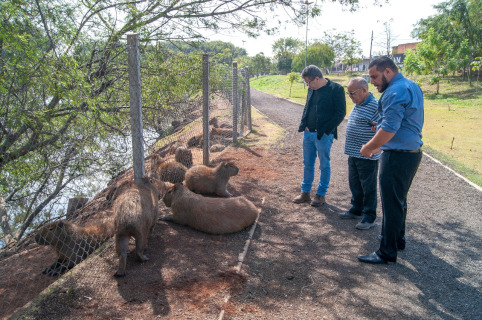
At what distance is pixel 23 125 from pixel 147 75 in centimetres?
239

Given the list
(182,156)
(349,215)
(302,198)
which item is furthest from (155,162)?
(349,215)

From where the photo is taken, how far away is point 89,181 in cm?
647

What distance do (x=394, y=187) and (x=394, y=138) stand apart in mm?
528

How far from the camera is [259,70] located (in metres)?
82.6

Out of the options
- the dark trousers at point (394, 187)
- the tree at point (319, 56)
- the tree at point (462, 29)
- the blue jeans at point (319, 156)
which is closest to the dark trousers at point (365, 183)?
the blue jeans at point (319, 156)

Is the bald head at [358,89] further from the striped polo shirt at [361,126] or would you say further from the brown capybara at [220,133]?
the brown capybara at [220,133]

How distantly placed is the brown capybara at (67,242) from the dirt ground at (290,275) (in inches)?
10.9

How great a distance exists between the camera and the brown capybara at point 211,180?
6.20 meters

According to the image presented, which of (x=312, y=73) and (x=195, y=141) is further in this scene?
(x=195, y=141)

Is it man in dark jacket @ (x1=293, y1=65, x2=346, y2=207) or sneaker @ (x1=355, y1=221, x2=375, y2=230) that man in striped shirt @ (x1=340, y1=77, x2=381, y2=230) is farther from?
man in dark jacket @ (x1=293, y1=65, x2=346, y2=207)

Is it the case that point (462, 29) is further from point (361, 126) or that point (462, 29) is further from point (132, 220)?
point (132, 220)

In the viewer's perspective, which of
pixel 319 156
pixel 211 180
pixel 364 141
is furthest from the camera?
pixel 211 180

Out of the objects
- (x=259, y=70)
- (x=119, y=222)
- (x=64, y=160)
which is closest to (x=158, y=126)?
(x=64, y=160)

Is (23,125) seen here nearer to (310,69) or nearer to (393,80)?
(310,69)
